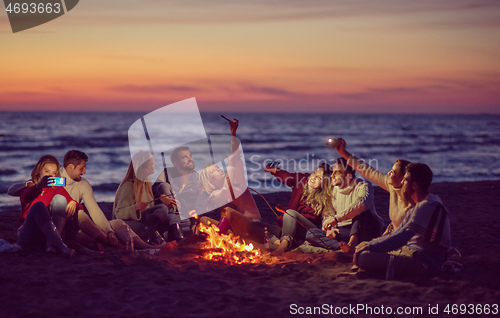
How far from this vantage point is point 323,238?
7.34m

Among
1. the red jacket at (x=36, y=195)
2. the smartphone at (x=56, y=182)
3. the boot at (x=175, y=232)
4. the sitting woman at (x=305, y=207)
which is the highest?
the smartphone at (x=56, y=182)

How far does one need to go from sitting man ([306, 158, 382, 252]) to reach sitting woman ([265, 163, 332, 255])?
0.58 feet

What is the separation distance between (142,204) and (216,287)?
2104 mm

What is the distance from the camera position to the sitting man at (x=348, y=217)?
23.5 feet

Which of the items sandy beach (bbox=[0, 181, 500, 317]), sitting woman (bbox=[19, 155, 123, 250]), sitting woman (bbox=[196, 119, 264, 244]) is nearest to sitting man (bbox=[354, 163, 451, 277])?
sandy beach (bbox=[0, 181, 500, 317])

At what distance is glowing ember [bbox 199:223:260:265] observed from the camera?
272 inches

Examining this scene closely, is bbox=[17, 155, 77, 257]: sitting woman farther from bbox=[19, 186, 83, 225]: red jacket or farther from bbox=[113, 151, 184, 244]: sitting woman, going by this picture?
bbox=[113, 151, 184, 244]: sitting woman

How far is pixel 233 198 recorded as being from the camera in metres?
8.02

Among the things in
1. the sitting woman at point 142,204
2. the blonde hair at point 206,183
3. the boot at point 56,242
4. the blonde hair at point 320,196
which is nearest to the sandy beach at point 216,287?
the boot at point 56,242

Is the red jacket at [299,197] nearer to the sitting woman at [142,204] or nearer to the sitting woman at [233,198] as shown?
the sitting woman at [233,198]

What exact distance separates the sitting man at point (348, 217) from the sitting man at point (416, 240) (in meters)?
1.13

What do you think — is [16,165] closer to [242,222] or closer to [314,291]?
[242,222]

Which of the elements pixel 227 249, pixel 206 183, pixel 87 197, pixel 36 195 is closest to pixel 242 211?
pixel 206 183

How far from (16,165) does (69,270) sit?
21553mm
